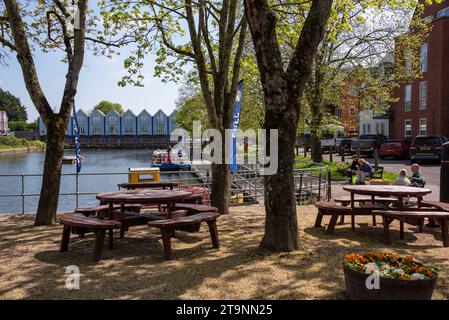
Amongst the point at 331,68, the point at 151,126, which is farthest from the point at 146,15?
the point at 151,126

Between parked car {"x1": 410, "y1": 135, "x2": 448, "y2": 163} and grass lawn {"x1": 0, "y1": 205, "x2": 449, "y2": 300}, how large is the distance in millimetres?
18693

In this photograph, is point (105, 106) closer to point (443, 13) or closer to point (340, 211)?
point (443, 13)

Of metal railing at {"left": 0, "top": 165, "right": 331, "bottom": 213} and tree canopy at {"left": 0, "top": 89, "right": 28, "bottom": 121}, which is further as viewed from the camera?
tree canopy at {"left": 0, "top": 89, "right": 28, "bottom": 121}

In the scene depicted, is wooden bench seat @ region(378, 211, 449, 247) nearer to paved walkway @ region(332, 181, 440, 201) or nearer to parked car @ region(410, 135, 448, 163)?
paved walkway @ region(332, 181, 440, 201)

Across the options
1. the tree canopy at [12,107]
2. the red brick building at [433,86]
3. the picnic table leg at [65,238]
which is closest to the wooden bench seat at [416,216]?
the picnic table leg at [65,238]

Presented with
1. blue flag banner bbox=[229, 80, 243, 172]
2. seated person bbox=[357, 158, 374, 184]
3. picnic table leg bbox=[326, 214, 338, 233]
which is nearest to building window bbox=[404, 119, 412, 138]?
seated person bbox=[357, 158, 374, 184]

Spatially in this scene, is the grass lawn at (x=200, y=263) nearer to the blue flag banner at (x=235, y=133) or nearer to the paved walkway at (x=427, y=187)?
the blue flag banner at (x=235, y=133)

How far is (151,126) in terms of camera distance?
125 metres

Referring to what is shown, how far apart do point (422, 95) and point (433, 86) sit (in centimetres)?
257

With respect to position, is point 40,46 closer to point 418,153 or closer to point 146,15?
point 146,15

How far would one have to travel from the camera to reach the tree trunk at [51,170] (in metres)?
9.40

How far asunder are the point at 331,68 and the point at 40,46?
1788 centimetres

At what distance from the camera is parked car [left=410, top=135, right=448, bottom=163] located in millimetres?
26000

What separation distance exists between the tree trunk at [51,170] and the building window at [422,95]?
118ft
